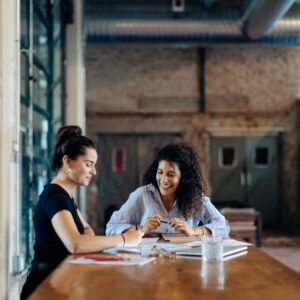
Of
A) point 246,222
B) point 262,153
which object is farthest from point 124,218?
point 262,153

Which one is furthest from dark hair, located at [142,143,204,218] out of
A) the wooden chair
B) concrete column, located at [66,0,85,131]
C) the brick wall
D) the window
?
the brick wall

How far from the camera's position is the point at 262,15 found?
7.03 meters

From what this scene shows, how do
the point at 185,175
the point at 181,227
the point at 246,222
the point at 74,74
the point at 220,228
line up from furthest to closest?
the point at 246,222
the point at 74,74
the point at 185,175
the point at 220,228
the point at 181,227

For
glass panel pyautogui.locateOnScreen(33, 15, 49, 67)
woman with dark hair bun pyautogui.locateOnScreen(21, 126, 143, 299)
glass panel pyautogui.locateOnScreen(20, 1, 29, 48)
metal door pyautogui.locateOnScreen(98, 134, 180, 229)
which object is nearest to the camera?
woman with dark hair bun pyautogui.locateOnScreen(21, 126, 143, 299)

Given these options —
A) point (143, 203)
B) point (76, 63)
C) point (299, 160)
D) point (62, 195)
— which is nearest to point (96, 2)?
point (76, 63)

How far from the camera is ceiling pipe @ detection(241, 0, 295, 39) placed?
660 cm

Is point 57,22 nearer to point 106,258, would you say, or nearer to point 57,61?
point 57,61

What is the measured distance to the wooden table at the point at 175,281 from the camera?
5.31 feet

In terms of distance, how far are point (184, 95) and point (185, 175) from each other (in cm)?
685

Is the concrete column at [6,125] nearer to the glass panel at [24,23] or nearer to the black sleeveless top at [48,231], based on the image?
→ the black sleeveless top at [48,231]

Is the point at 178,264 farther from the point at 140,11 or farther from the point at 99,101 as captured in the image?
the point at 99,101

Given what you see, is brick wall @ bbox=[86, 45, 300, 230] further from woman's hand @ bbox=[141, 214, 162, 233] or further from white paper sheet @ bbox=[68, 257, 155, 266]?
white paper sheet @ bbox=[68, 257, 155, 266]

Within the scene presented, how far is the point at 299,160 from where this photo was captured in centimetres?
1003

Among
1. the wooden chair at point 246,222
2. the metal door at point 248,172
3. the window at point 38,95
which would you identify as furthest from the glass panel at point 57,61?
the metal door at point 248,172
